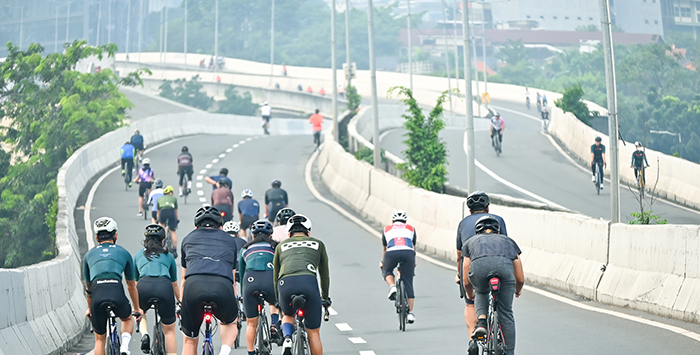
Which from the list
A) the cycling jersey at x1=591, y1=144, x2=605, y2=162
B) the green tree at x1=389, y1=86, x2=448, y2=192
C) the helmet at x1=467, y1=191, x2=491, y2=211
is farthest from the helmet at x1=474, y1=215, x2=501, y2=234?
the cycling jersey at x1=591, y1=144, x2=605, y2=162

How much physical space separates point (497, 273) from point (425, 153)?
20.2m

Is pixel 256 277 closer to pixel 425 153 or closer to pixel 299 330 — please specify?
pixel 299 330

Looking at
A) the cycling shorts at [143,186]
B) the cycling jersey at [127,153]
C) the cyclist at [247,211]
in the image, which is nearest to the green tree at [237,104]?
the cycling jersey at [127,153]

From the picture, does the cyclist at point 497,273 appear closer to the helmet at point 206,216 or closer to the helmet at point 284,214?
the helmet at point 206,216

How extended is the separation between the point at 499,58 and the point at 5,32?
71.2 m

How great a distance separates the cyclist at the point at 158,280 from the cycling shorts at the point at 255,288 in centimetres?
73

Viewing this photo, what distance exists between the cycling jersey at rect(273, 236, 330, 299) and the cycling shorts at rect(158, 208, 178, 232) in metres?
11.7

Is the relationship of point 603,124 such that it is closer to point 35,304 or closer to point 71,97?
point 71,97

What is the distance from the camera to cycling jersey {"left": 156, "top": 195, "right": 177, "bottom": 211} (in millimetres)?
21141

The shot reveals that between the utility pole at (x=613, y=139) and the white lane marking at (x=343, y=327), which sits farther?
the utility pole at (x=613, y=139)

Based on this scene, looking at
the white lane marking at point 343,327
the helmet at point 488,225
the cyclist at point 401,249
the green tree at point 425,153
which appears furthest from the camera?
the green tree at point 425,153

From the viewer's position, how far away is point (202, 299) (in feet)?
30.1

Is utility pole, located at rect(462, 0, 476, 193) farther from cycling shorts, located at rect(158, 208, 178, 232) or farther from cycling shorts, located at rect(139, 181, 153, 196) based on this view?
cycling shorts, located at rect(139, 181, 153, 196)

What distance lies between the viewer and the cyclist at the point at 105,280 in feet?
32.7
